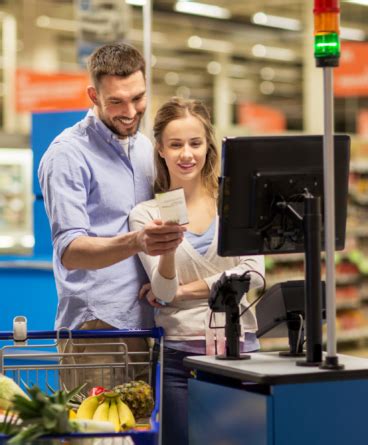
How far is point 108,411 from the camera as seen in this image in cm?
258

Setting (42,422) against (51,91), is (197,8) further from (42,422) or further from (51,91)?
(42,422)

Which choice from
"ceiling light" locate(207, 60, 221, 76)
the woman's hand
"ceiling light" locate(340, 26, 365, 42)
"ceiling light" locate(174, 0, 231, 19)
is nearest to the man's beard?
the woman's hand

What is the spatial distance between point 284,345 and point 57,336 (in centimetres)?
799

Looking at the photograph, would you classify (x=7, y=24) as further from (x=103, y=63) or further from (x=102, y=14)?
(x=103, y=63)

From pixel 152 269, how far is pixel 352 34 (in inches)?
656

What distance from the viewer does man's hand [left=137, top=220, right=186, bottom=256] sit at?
2842mm

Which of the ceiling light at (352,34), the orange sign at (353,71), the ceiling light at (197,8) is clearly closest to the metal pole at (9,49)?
the ceiling light at (197,8)

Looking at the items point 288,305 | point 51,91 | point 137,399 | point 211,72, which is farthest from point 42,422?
point 211,72

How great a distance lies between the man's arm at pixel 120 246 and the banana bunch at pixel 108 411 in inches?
18.9

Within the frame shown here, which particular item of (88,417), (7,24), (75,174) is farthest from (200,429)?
(7,24)

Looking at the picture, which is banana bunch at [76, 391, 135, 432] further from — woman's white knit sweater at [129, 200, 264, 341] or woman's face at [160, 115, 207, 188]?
woman's face at [160, 115, 207, 188]

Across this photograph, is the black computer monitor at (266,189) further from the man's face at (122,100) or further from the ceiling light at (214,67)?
the ceiling light at (214,67)

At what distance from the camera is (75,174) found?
3232mm

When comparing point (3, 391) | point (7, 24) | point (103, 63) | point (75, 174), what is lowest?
point (3, 391)
